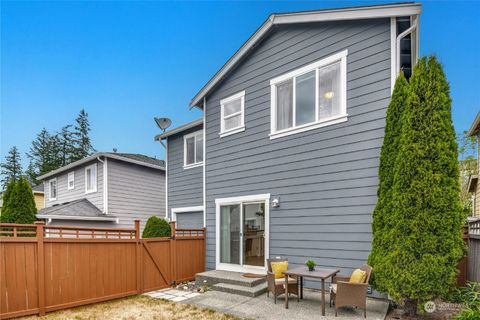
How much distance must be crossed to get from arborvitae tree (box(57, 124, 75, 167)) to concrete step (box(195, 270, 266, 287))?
105 feet

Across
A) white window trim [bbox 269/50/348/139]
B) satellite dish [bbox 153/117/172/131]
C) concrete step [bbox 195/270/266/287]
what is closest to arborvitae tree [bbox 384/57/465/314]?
white window trim [bbox 269/50/348/139]

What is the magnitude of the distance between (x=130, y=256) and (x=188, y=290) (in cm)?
174

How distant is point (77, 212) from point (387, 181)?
41.7 feet

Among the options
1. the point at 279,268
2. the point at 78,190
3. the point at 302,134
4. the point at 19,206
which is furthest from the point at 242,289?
the point at 78,190

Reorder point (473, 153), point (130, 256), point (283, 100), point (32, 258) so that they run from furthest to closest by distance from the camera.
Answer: point (473, 153)
point (283, 100)
point (130, 256)
point (32, 258)

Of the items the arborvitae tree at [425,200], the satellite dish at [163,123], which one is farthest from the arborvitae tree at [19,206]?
the arborvitae tree at [425,200]

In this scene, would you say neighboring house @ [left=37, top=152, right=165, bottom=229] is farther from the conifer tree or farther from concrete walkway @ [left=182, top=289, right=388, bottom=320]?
the conifer tree

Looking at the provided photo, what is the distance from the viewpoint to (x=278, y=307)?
586 centimetres

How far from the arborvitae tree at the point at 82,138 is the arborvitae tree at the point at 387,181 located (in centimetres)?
3572

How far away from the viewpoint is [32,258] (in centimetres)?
577

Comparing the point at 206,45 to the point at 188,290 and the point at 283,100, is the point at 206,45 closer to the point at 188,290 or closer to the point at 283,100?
the point at 283,100

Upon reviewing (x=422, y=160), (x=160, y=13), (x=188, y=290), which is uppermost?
(x=160, y=13)

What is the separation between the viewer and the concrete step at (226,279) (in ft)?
23.5

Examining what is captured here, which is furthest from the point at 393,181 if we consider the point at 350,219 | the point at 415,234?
the point at 350,219
